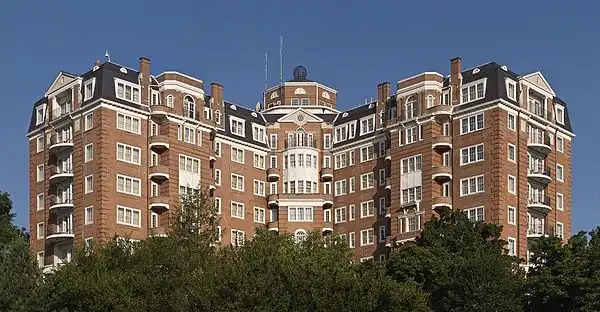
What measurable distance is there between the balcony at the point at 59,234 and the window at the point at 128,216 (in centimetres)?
675

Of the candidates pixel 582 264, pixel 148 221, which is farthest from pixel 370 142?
pixel 582 264

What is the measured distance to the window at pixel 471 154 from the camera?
122250mm

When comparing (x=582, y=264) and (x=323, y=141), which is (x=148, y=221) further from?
(x=582, y=264)

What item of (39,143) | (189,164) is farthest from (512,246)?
(39,143)

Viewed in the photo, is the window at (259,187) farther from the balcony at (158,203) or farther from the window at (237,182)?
the balcony at (158,203)

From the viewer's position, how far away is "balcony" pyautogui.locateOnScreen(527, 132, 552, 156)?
413 feet

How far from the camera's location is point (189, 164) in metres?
130

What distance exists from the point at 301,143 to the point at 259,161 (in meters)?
6.08

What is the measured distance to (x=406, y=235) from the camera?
414 ft

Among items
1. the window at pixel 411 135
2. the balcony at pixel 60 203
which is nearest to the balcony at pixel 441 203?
the window at pixel 411 135

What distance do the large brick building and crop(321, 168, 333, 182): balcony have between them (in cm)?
22

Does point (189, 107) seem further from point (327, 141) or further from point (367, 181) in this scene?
point (367, 181)

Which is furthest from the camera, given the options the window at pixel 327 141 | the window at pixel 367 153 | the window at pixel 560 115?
the window at pixel 327 141

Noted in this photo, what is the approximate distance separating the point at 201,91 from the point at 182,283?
2136 inches
